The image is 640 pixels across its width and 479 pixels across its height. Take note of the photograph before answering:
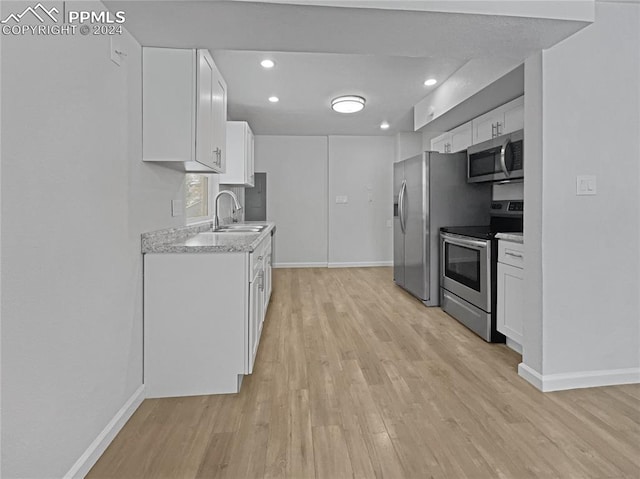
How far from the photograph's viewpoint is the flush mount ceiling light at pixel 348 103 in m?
4.47

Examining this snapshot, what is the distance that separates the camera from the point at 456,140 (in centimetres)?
467

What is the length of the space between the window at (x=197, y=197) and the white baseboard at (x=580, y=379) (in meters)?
2.88

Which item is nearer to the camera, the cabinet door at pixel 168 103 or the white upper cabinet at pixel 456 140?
the cabinet door at pixel 168 103

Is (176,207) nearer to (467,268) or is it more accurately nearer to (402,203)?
(467,268)

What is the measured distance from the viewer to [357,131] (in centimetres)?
656

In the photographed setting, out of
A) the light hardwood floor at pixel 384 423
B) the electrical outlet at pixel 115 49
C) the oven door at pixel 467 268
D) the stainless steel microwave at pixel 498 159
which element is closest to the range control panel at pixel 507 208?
the stainless steel microwave at pixel 498 159

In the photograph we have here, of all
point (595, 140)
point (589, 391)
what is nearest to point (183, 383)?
point (589, 391)

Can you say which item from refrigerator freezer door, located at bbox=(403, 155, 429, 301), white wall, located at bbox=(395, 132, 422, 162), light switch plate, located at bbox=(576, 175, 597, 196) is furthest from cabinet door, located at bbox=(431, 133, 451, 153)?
light switch plate, located at bbox=(576, 175, 597, 196)

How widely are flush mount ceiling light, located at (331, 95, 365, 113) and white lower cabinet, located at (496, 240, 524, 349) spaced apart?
2498 millimetres

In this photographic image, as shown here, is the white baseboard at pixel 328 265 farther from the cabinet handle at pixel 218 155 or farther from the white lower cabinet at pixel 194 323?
the white lower cabinet at pixel 194 323

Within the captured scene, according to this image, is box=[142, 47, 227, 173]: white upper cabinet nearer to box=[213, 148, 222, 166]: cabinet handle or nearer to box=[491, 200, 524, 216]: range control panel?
box=[213, 148, 222, 166]: cabinet handle

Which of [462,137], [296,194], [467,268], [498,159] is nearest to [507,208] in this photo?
[498,159]

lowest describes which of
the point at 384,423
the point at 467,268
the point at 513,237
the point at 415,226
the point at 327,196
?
the point at 384,423

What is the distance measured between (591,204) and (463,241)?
128cm
